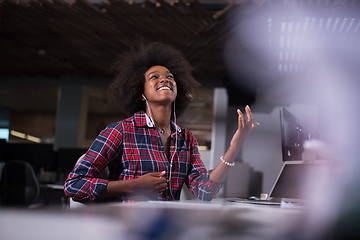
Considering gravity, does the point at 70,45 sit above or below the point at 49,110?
above

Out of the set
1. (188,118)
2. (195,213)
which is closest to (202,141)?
(188,118)

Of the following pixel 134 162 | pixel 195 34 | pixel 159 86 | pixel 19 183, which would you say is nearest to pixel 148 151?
pixel 134 162

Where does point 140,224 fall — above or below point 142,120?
below

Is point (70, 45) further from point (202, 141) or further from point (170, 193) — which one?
point (170, 193)

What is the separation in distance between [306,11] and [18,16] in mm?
3229

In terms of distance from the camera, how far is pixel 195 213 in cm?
40

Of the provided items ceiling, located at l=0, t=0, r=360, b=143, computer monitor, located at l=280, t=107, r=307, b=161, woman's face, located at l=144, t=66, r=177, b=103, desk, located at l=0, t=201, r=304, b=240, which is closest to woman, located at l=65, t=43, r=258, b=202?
woman's face, located at l=144, t=66, r=177, b=103

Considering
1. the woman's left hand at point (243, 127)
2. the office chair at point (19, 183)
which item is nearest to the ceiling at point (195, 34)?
the office chair at point (19, 183)

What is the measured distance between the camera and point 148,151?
175cm

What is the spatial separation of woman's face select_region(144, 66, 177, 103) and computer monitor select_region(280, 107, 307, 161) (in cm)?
54

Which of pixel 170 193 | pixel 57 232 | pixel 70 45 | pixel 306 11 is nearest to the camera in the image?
pixel 57 232

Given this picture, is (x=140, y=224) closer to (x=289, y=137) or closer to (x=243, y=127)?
(x=243, y=127)

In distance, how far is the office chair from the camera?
4914 millimetres

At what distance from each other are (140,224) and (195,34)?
4.59m
